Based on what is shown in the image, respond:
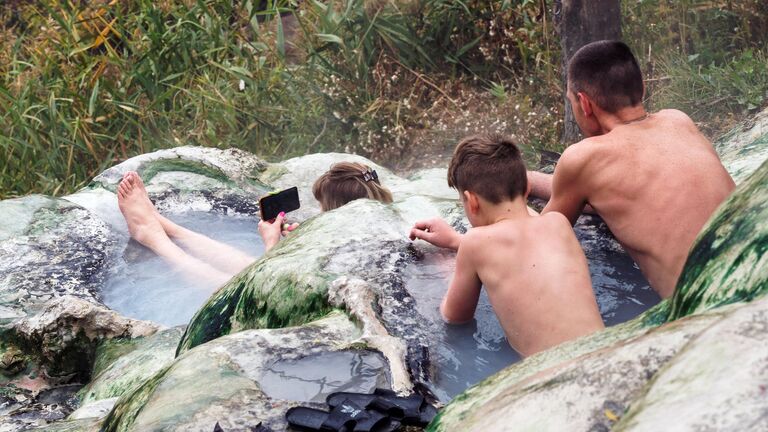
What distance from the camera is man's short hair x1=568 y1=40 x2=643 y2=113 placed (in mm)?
3797

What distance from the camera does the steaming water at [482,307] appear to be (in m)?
3.30

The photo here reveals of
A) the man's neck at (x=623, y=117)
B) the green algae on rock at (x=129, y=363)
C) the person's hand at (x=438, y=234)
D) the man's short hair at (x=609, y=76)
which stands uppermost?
the man's short hair at (x=609, y=76)

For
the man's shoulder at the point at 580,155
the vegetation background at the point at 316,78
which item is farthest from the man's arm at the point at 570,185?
the vegetation background at the point at 316,78

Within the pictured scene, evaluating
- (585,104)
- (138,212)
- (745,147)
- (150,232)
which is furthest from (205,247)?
(745,147)

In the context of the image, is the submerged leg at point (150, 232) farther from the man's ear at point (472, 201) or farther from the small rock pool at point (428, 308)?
the man's ear at point (472, 201)

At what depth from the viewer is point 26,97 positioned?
8109 millimetres

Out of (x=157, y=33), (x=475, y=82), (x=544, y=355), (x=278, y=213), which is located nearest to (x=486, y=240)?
(x=544, y=355)

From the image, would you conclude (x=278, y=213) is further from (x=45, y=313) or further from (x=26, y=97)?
(x=26, y=97)

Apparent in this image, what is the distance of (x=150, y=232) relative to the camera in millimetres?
5527

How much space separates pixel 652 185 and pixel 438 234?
2.81ft

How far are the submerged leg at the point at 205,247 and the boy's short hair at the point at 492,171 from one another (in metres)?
2.15

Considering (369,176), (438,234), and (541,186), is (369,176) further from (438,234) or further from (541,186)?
(438,234)

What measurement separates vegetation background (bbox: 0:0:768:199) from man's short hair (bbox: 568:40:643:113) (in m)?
3.16

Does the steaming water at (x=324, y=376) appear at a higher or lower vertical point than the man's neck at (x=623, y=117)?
lower
